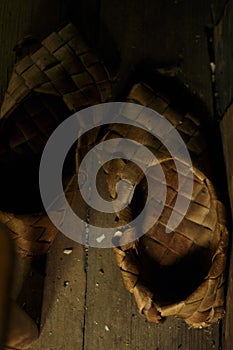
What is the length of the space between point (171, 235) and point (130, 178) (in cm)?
15

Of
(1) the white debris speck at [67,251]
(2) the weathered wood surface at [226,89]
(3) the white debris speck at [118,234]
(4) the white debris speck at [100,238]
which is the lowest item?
(4) the white debris speck at [100,238]

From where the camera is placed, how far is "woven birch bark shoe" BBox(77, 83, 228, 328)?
1198mm

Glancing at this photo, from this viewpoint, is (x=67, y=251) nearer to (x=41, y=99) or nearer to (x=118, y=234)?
(x=118, y=234)

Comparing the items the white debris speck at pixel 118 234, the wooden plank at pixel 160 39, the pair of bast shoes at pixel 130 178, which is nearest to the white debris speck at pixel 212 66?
the wooden plank at pixel 160 39

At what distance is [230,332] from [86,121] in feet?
1.61

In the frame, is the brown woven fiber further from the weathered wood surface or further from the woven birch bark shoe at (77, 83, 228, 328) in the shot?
the weathered wood surface

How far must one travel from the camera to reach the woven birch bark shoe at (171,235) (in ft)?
3.93

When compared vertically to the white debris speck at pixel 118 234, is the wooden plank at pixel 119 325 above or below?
below

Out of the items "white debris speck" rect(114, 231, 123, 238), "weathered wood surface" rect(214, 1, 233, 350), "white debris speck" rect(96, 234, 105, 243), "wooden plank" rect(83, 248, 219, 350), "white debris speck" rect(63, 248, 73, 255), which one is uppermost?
"weathered wood surface" rect(214, 1, 233, 350)

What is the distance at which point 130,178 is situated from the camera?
1.26 meters

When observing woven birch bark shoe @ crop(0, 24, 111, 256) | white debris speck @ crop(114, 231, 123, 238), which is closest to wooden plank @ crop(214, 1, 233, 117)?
woven birch bark shoe @ crop(0, 24, 111, 256)

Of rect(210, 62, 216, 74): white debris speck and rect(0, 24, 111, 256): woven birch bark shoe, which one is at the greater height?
rect(0, 24, 111, 256): woven birch bark shoe

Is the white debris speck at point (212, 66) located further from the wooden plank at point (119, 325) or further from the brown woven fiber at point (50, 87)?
the wooden plank at point (119, 325)

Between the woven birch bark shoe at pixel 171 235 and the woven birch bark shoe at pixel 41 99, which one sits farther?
the woven birch bark shoe at pixel 41 99
